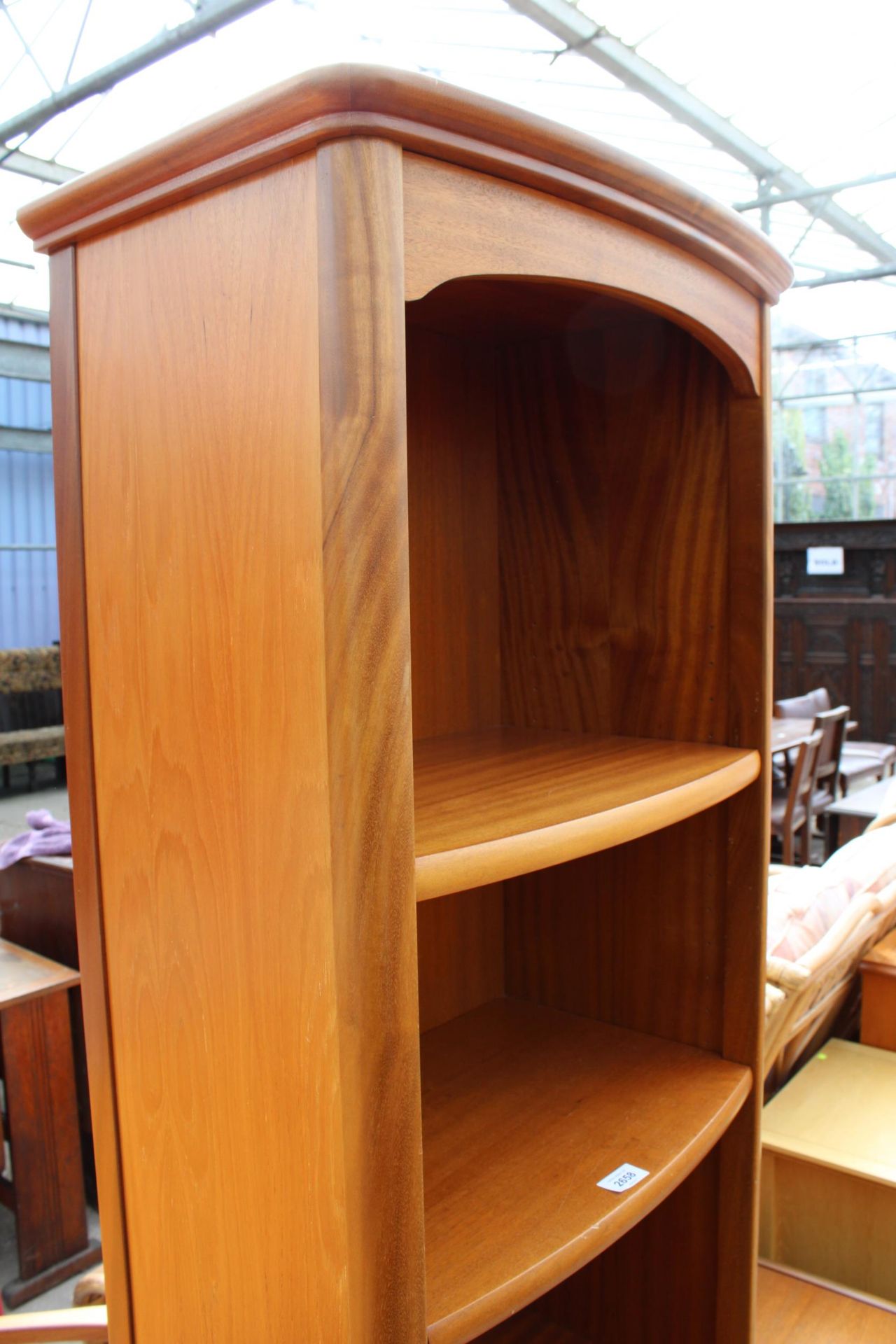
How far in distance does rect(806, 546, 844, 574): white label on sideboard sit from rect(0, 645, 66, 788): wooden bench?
232 inches

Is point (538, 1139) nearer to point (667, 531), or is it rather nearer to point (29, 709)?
point (667, 531)

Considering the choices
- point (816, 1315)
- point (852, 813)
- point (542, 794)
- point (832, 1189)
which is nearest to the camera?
point (542, 794)

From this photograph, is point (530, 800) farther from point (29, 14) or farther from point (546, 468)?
point (29, 14)

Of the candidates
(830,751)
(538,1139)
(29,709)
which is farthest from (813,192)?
(538,1139)

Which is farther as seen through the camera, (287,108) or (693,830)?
(693,830)

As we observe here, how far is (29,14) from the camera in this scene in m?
6.27

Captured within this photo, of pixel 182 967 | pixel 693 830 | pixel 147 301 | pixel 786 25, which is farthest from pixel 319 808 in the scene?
pixel 786 25

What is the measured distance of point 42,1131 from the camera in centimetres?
267

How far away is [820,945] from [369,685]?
63.8 inches

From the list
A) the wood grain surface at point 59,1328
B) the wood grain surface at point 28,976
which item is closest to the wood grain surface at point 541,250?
the wood grain surface at point 59,1328

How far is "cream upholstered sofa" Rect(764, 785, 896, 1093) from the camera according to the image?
180 centimetres

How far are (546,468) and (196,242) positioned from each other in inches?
23.7

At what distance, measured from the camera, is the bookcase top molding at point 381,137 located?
1.87 ft

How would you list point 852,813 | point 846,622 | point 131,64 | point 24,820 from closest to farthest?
point 852,813 → point 131,64 → point 846,622 → point 24,820
